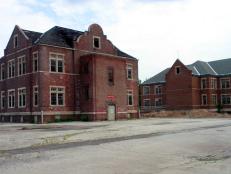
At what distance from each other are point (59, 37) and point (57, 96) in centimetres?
759

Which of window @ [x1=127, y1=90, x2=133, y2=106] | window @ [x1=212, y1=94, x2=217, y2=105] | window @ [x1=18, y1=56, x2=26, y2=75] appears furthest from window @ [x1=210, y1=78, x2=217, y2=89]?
window @ [x1=18, y1=56, x2=26, y2=75]

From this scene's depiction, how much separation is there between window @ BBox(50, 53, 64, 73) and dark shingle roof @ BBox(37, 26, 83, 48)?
1.41 m

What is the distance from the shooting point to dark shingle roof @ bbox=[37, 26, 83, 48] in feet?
145

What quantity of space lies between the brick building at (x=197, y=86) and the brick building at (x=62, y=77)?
80.5 feet

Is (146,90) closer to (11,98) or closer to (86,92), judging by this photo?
(86,92)

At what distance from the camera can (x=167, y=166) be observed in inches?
443

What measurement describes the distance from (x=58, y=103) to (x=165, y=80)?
37.2 meters

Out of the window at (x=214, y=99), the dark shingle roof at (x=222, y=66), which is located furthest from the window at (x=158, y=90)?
the dark shingle roof at (x=222, y=66)

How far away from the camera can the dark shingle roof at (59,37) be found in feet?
145

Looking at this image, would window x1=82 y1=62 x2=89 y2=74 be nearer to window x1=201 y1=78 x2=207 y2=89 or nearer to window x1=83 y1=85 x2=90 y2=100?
window x1=83 y1=85 x2=90 y2=100

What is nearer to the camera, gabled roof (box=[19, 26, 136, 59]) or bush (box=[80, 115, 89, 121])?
gabled roof (box=[19, 26, 136, 59])

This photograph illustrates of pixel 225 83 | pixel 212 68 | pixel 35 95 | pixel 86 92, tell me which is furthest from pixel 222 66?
pixel 35 95

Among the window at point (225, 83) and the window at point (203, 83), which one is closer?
the window at point (203, 83)

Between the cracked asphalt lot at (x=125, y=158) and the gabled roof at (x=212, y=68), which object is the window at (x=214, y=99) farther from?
the cracked asphalt lot at (x=125, y=158)
